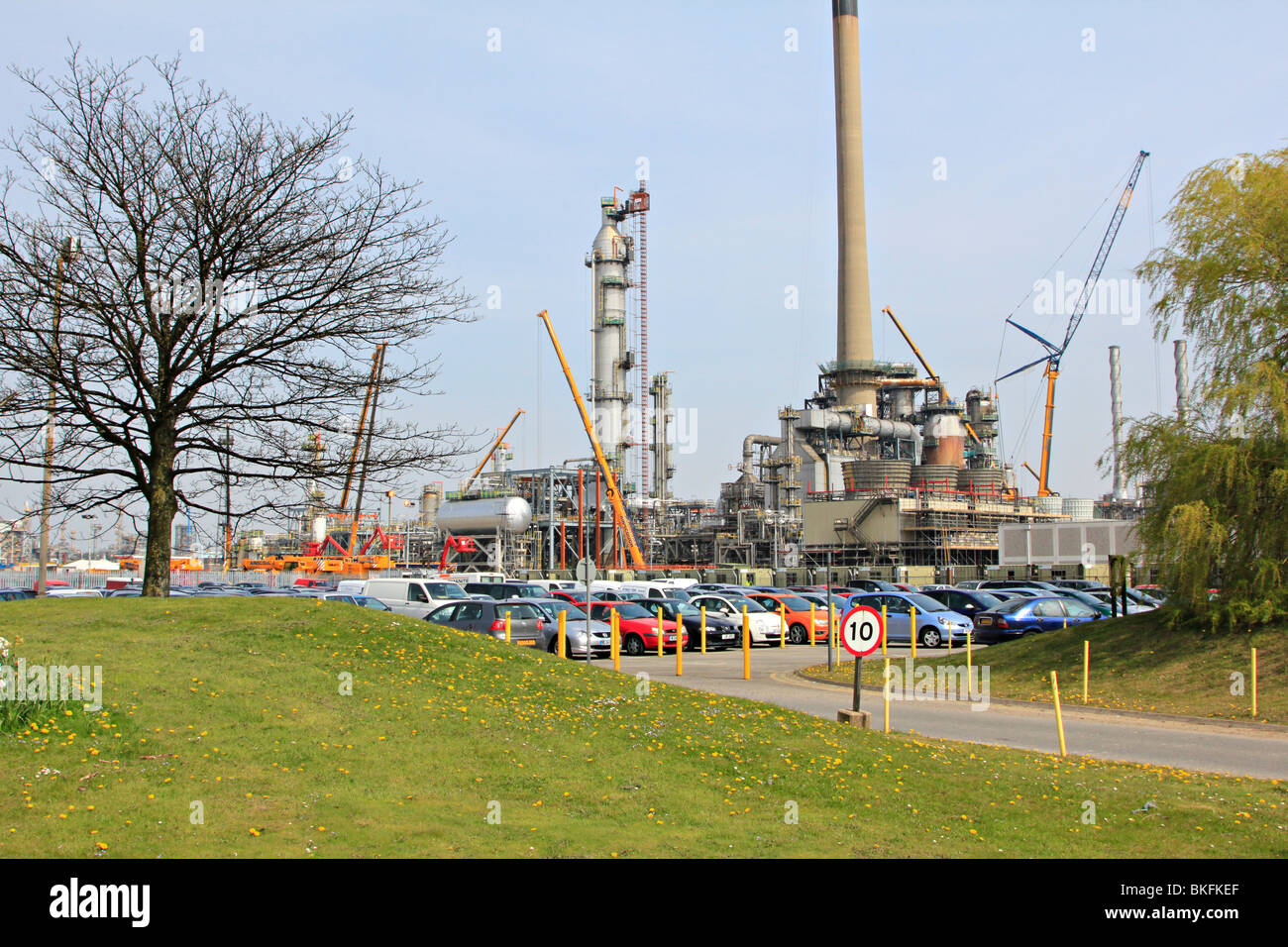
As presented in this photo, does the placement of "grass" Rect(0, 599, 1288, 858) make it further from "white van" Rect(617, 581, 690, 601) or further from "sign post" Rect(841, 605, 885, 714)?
"white van" Rect(617, 581, 690, 601)

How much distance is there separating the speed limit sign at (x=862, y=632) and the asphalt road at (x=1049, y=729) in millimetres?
2109

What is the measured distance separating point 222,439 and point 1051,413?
355ft

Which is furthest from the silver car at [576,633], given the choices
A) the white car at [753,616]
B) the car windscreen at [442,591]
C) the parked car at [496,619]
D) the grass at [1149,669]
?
the car windscreen at [442,591]

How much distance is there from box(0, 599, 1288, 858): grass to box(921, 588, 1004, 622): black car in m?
19.5

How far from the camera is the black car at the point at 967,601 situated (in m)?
31.9

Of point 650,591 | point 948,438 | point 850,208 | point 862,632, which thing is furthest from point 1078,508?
point 862,632

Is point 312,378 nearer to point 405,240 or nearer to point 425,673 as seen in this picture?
point 405,240

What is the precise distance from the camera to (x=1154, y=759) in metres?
13.5

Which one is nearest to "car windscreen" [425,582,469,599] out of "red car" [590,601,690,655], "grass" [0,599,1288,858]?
"red car" [590,601,690,655]

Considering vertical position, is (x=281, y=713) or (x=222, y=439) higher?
(x=222, y=439)

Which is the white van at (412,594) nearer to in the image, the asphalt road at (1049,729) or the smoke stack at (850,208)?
the asphalt road at (1049,729)

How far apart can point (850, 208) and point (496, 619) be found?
228 ft

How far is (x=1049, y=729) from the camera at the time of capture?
1606cm

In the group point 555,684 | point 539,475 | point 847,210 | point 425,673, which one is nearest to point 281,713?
point 425,673
